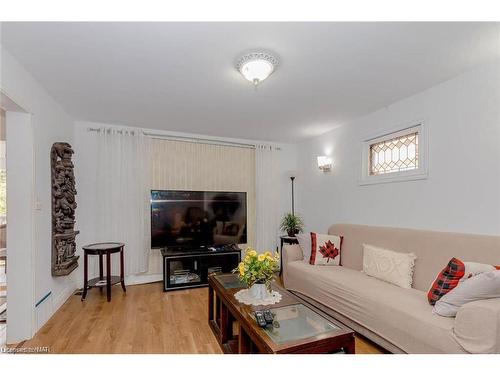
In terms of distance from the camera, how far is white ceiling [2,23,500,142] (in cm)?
179

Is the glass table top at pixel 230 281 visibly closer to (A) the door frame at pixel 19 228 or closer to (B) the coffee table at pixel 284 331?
(B) the coffee table at pixel 284 331

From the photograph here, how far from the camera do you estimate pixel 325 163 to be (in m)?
4.26

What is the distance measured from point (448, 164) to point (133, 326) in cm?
345

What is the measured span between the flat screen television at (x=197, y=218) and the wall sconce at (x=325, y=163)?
133cm

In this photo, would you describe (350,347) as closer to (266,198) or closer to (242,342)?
(242,342)

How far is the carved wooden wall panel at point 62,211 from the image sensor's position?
2.90 meters

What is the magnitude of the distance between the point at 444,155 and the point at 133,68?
9.85ft

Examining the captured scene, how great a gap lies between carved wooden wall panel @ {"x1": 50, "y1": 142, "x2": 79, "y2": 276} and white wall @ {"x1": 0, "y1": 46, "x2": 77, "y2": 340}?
64 millimetres

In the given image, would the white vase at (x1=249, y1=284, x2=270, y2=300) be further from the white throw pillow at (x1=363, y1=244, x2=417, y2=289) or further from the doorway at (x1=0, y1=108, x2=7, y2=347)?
the doorway at (x1=0, y1=108, x2=7, y2=347)

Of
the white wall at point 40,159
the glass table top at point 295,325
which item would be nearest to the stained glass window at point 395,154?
the glass table top at point 295,325

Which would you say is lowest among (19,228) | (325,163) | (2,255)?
(2,255)

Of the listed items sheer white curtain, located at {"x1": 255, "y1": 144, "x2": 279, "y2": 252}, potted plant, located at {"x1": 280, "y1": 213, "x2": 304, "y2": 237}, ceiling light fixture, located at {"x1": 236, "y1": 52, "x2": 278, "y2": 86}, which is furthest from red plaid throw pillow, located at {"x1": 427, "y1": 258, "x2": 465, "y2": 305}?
sheer white curtain, located at {"x1": 255, "y1": 144, "x2": 279, "y2": 252}

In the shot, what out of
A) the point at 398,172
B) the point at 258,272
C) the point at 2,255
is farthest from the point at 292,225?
the point at 2,255
